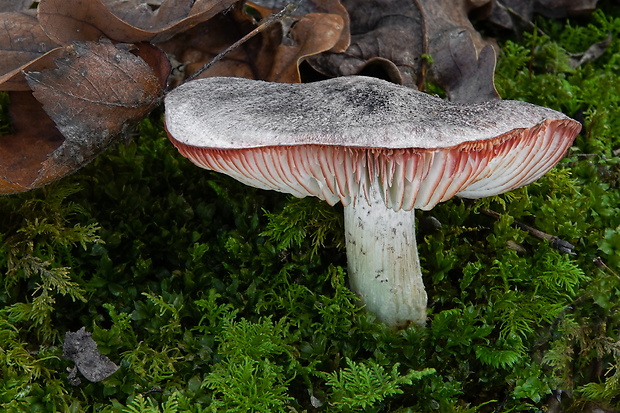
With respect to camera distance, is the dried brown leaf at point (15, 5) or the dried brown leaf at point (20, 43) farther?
the dried brown leaf at point (15, 5)

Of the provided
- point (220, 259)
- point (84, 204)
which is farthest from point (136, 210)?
point (220, 259)

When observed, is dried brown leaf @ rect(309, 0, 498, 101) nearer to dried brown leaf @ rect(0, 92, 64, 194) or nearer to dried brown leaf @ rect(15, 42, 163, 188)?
dried brown leaf @ rect(15, 42, 163, 188)

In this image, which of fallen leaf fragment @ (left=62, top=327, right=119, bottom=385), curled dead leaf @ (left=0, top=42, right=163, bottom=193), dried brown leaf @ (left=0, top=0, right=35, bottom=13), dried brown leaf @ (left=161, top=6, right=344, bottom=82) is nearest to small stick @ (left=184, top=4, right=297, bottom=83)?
dried brown leaf @ (left=161, top=6, right=344, bottom=82)

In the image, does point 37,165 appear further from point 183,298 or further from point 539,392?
point 539,392

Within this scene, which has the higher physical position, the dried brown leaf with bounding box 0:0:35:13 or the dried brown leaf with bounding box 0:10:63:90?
the dried brown leaf with bounding box 0:0:35:13

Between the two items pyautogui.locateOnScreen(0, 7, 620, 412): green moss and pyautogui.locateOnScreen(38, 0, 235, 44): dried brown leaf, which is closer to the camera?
pyautogui.locateOnScreen(0, 7, 620, 412): green moss

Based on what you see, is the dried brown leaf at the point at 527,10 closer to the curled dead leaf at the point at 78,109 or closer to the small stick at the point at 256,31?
the small stick at the point at 256,31

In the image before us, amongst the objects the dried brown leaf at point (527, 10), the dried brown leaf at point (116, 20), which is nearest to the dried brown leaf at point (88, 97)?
the dried brown leaf at point (116, 20)
